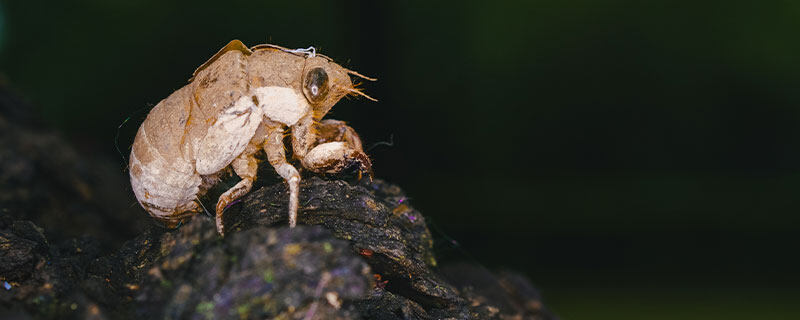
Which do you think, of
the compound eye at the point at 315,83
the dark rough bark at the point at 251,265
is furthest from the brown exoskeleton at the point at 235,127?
the dark rough bark at the point at 251,265

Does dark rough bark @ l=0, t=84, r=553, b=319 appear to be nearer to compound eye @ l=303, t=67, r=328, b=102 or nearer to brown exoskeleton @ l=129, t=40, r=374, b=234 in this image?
brown exoskeleton @ l=129, t=40, r=374, b=234

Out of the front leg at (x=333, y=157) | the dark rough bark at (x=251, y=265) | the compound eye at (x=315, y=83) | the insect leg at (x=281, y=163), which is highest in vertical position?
the compound eye at (x=315, y=83)

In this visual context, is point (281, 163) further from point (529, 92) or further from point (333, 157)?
point (529, 92)

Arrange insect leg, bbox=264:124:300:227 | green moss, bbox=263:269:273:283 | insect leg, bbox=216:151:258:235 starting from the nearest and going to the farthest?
green moss, bbox=263:269:273:283, insect leg, bbox=264:124:300:227, insect leg, bbox=216:151:258:235

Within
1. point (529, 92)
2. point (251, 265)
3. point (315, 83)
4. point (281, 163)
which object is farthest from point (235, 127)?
point (529, 92)

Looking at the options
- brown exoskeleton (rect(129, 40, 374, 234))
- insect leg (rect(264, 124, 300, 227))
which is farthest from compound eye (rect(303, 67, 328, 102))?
insect leg (rect(264, 124, 300, 227))

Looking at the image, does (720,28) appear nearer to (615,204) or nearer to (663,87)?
(663,87)

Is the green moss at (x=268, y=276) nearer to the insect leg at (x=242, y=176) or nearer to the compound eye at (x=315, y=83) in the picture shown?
the insect leg at (x=242, y=176)
